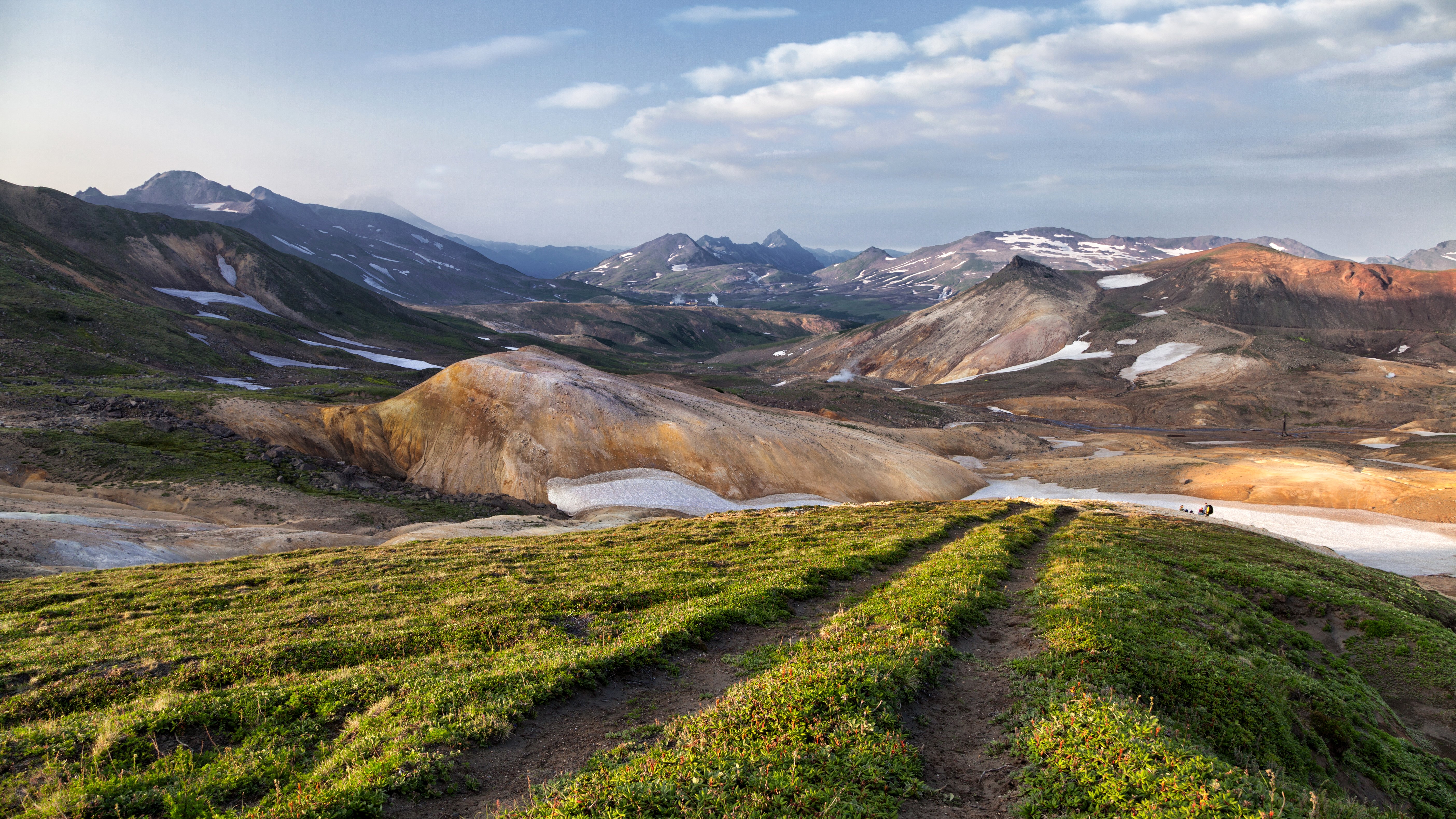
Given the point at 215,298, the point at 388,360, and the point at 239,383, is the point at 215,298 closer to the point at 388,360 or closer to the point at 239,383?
the point at 388,360

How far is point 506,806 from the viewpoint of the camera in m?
8.36

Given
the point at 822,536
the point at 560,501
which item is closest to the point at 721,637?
the point at 822,536

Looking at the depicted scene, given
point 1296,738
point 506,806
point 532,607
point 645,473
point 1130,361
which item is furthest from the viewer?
point 1130,361

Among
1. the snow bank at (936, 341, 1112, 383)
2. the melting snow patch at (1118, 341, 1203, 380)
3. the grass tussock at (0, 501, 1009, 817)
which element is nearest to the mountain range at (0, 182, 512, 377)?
the grass tussock at (0, 501, 1009, 817)

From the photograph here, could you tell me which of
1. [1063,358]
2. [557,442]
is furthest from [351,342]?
[1063,358]

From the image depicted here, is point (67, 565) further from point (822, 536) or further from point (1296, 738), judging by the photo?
point (1296, 738)

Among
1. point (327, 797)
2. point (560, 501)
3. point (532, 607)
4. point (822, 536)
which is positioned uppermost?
point (327, 797)

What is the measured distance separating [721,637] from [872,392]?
456 ft

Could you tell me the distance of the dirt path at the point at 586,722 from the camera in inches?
337

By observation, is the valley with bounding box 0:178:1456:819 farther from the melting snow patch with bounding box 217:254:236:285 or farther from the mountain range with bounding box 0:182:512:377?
the melting snow patch with bounding box 217:254:236:285

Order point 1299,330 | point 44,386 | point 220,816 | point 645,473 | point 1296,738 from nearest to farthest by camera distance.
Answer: point 220,816, point 1296,738, point 44,386, point 645,473, point 1299,330

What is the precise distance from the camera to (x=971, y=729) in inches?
437

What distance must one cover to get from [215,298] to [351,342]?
3700cm

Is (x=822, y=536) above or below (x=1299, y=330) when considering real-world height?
below
